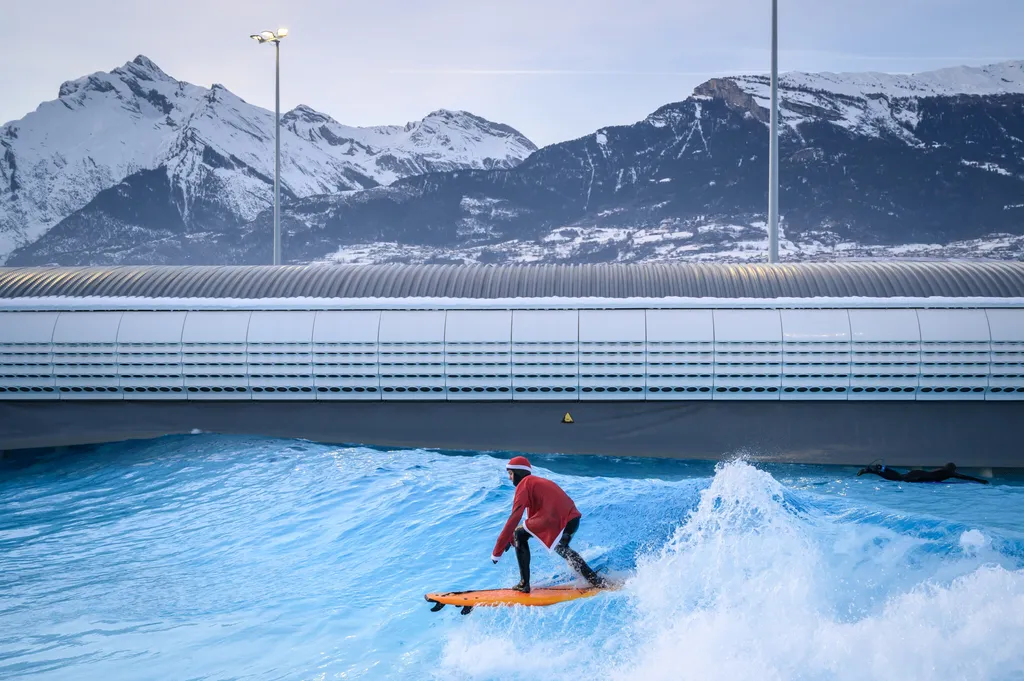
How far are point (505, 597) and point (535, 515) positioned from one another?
0.60 meters

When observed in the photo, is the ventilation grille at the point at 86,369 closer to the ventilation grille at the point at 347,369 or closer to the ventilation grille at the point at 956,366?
the ventilation grille at the point at 347,369

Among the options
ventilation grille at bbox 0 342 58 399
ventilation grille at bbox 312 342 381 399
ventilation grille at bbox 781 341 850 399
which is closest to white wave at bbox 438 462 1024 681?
ventilation grille at bbox 781 341 850 399

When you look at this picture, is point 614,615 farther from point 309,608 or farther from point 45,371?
point 45,371

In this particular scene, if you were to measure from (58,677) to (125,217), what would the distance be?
7819cm

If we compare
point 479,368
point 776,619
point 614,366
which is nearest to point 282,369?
point 479,368

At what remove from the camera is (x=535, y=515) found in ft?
18.5

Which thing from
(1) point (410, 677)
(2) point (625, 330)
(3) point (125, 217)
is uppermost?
(3) point (125, 217)

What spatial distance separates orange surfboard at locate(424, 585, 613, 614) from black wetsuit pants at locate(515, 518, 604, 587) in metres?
0.12

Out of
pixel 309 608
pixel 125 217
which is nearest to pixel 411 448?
pixel 309 608

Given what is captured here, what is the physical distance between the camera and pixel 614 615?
5.57 metres

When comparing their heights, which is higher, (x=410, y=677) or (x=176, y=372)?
(x=176, y=372)

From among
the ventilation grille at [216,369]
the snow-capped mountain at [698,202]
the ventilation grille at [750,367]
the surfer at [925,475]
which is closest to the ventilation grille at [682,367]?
the ventilation grille at [750,367]

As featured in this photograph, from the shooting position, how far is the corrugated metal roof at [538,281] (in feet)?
30.7

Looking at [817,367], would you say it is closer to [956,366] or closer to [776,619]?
[956,366]
